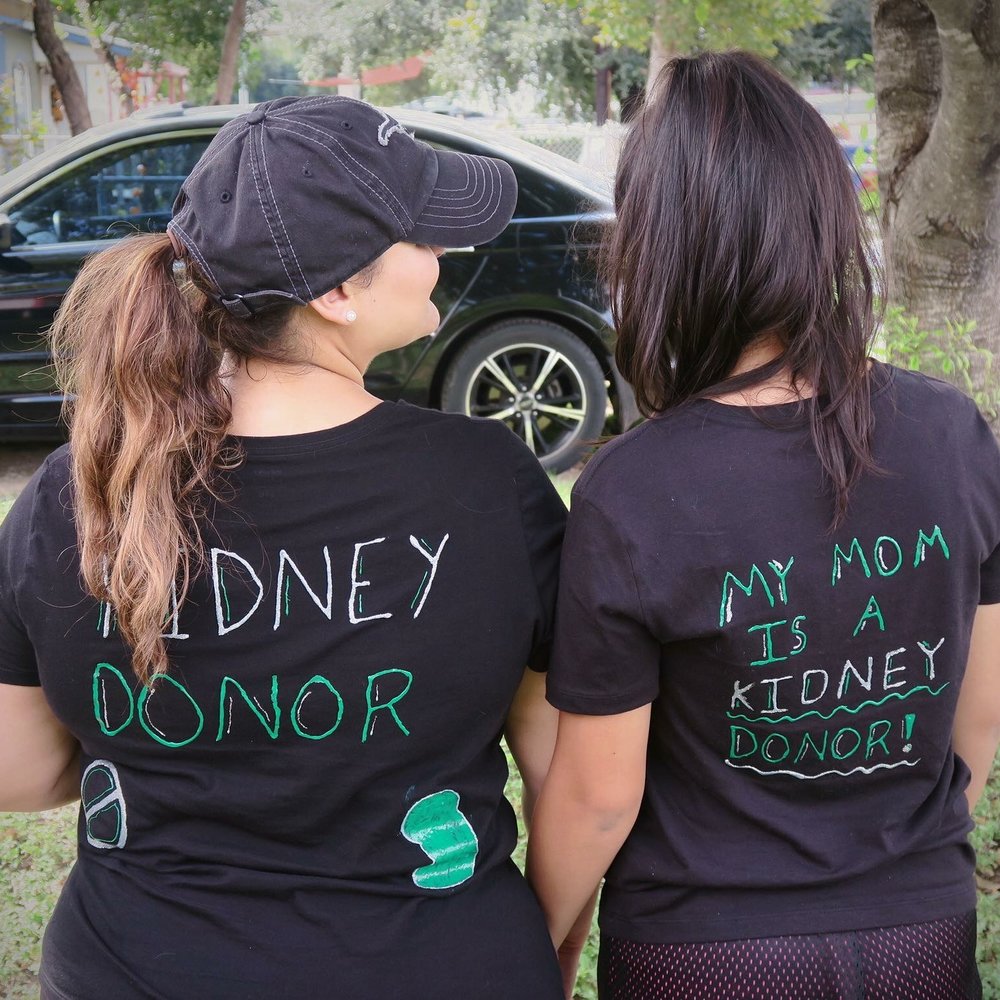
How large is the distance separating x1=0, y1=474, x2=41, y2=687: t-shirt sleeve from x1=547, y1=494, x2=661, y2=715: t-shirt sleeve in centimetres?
66

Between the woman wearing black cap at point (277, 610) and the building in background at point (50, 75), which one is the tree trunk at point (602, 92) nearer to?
the building in background at point (50, 75)

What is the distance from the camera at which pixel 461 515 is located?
147cm

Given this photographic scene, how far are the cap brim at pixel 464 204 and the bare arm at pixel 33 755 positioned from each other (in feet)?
2.61

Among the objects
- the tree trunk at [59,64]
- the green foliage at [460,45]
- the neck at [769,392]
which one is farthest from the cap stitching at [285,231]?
the green foliage at [460,45]

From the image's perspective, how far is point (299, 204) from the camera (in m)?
1.45

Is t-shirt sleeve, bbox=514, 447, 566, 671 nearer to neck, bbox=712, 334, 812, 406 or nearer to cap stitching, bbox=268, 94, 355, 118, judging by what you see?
neck, bbox=712, 334, 812, 406

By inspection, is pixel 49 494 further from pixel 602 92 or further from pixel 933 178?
pixel 602 92

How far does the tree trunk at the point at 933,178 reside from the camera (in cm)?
317

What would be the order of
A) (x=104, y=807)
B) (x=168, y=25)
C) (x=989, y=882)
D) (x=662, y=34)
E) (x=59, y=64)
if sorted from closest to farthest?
(x=104, y=807)
(x=989, y=882)
(x=59, y=64)
(x=662, y=34)
(x=168, y=25)

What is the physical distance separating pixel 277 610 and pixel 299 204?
50 cm

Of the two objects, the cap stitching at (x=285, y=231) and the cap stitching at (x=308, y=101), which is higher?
the cap stitching at (x=308, y=101)

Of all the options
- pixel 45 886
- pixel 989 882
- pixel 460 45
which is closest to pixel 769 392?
pixel 989 882

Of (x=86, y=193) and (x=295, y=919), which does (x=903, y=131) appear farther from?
(x=86, y=193)

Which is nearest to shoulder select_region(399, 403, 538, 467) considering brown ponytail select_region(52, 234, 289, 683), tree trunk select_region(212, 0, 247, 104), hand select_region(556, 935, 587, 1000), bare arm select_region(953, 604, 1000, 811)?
brown ponytail select_region(52, 234, 289, 683)
